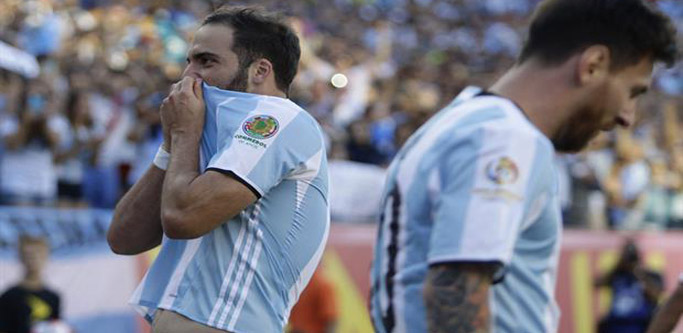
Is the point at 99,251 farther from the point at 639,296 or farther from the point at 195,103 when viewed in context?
the point at 195,103

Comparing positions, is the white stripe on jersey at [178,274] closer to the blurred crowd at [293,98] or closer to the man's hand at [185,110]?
the man's hand at [185,110]

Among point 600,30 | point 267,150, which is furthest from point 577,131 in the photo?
point 267,150

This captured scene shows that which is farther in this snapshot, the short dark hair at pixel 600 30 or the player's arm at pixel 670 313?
the player's arm at pixel 670 313

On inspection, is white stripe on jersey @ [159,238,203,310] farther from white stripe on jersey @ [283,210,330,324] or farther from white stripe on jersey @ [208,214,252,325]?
white stripe on jersey @ [283,210,330,324]

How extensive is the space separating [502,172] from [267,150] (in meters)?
1.08

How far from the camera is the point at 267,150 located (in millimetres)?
3348

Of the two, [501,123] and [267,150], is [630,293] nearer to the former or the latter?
[267,150]

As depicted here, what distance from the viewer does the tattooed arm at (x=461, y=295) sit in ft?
7.88

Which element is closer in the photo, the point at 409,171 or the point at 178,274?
the point at 409,171

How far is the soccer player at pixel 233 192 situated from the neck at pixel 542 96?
924 mm

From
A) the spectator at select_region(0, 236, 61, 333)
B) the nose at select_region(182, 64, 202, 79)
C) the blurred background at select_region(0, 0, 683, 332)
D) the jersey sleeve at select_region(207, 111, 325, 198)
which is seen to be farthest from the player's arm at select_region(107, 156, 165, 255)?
the spectator at select_region(0, 236, 61, 333)

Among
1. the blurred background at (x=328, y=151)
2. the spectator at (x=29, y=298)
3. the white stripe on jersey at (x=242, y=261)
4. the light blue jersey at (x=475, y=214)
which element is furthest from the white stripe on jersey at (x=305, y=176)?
the spectator at (x=29, y=298)

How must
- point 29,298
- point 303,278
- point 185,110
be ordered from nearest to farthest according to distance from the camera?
point 185,110 < point 303,278 < point 29,298

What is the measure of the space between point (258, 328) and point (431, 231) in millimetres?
993
